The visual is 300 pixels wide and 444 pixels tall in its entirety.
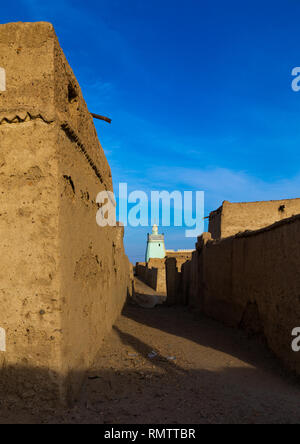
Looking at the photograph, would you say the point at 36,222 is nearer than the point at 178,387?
Yes

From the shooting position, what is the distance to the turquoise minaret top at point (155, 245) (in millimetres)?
44219

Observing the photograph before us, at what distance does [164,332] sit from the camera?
20.4 feet

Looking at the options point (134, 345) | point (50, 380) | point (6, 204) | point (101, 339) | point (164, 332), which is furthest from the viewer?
point (164, 332)

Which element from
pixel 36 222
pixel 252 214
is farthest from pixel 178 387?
pixel 252 214

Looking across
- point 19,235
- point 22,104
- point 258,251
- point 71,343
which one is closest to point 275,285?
point 258,251

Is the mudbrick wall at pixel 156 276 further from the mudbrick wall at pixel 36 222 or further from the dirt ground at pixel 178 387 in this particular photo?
the mudbrick wall at pixel 36 222

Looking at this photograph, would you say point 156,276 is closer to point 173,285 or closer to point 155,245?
point 173,285

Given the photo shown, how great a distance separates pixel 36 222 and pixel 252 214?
533 inches

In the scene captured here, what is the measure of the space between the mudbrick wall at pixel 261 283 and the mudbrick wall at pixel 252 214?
635 cm

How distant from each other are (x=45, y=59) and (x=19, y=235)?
5.16 ft

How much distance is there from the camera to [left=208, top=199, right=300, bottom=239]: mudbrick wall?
14.5 meters

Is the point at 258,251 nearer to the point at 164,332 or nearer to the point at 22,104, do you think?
the point at 164,332

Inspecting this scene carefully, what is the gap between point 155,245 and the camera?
44.7 meters

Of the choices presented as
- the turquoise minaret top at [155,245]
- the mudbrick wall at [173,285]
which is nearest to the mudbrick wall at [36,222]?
the mudbrick wall at [173,285]
